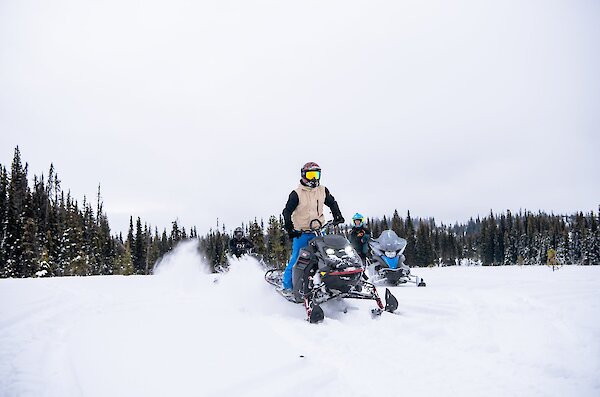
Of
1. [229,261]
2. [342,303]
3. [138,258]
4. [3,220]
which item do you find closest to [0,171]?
[3,220]

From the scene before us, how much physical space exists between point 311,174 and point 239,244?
7.19 meters

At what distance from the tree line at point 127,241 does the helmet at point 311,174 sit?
232 inches

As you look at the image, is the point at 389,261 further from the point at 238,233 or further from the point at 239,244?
the point at 238,233

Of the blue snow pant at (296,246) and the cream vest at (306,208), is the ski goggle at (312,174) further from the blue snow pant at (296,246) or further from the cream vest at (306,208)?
the blue snow pant at (296,246)

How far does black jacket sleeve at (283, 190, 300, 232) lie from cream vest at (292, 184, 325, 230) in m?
0.07

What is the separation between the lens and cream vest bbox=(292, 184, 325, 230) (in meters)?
6.75

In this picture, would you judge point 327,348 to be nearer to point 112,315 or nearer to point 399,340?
point 399,340

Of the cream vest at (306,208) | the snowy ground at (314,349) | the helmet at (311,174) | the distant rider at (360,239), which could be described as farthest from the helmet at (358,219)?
the snowy ground at (314,349)

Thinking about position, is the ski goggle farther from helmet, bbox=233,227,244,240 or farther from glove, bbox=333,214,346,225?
helmet, bbox=233,227,244,240

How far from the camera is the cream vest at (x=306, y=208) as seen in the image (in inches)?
266

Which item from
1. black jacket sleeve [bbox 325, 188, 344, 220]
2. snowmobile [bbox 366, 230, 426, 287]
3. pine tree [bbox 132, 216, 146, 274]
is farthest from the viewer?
pine tree [bbox 132, 216, 146, 274]

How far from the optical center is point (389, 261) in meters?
10.4

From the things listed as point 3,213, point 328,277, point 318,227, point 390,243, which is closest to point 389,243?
point 390,243

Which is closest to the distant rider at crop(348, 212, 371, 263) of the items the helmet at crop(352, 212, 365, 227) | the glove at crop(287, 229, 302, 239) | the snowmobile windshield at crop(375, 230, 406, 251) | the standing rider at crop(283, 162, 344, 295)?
the helmet at crop(352, 212, 365, 227)
